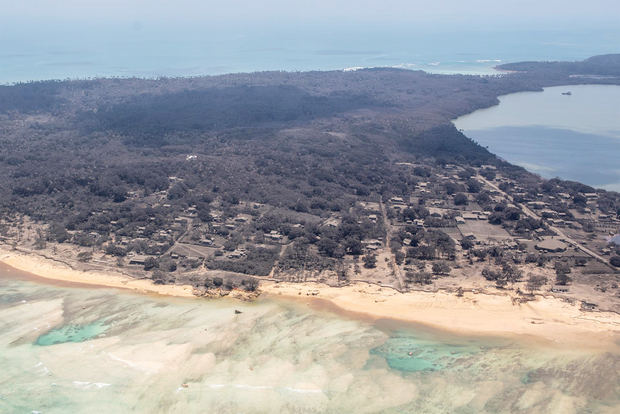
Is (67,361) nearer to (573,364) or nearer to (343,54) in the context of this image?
(573,364)

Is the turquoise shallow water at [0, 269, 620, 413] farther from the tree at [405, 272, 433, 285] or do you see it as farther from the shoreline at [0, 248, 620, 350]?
the tree at [405, 272, 433, 285]

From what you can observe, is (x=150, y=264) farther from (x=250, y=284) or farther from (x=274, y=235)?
(x=274, y=235)

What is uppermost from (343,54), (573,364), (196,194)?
(343,54)

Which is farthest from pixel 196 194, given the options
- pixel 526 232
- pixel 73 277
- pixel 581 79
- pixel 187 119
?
pixel 581 79

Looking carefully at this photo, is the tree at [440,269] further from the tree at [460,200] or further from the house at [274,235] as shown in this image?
the tree at [460,200]

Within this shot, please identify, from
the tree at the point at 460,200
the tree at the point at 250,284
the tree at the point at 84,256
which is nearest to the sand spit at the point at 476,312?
the tree at the point at 250,284
